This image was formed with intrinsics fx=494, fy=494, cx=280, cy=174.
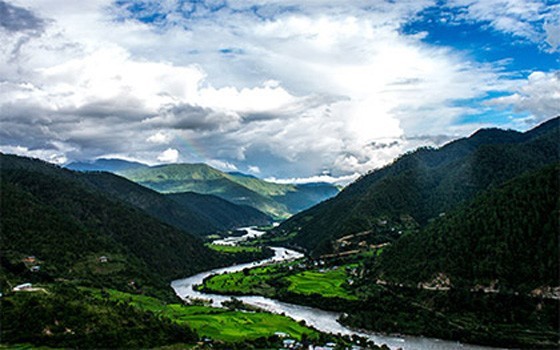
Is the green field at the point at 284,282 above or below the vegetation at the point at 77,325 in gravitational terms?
below

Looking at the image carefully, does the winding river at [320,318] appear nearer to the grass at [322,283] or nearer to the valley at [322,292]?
the valley at [322,292]

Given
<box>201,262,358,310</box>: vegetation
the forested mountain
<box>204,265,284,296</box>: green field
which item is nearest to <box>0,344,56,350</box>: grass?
<box>201,262,358,310</box>: vegetation

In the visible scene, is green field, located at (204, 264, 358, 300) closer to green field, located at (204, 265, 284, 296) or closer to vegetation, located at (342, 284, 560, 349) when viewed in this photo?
green field, located at (204, 265, 284, 296)

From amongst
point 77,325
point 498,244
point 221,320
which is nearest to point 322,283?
point 498,244

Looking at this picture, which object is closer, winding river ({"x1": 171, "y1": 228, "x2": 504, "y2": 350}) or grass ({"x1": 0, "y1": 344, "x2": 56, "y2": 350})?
grass ({"x1": 0, "y1": 344, "x2": 56, "y2": 350})

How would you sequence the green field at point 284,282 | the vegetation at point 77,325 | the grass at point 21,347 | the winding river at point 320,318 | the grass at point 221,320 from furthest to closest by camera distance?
the green field at point 284,282 → the winding river at point 320,318 → the grass at point 221,320 → the vegetation at point 77,325 → the grass at point 21,347

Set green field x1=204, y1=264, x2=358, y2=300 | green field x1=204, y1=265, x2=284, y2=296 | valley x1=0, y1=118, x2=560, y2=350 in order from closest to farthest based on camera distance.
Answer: valley x1=0, y1=118, x2=560, y2=350
green field x1=204, y1=264, x2=358, y2=300
green field x1=204, y1=265, x2=284, y2=296

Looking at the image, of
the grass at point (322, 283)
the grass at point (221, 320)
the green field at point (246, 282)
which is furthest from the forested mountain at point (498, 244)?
the grass at point (221, 320)
